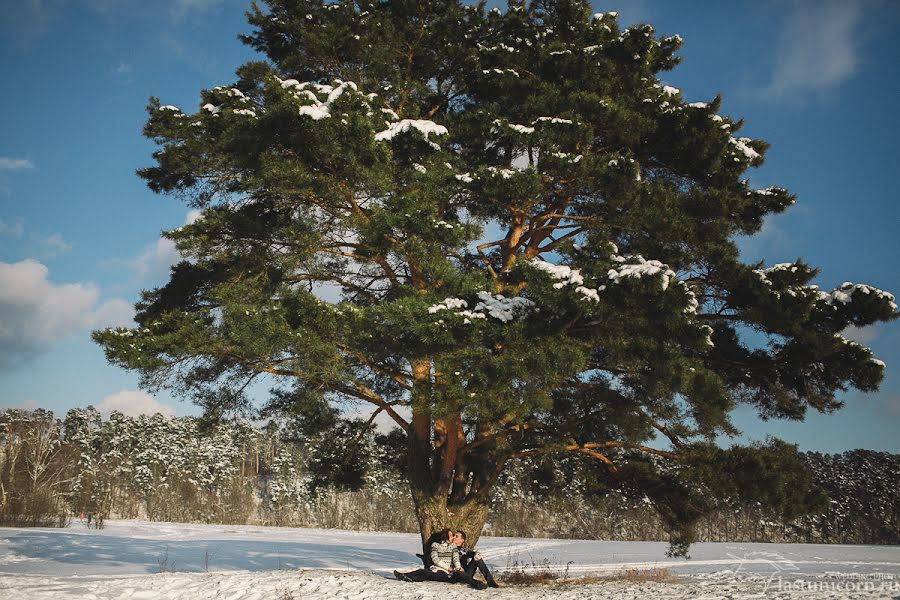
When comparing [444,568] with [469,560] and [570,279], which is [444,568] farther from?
[570,279]

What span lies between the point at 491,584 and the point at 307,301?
4931 mm

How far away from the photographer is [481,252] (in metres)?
12.0

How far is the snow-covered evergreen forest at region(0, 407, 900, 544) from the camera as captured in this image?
30.8 meters

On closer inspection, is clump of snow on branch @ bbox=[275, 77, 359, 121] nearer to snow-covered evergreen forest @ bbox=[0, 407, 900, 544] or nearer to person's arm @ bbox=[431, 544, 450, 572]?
person's arm @ bbox=[431, 544, 450, 572]

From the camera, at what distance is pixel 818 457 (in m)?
44.1

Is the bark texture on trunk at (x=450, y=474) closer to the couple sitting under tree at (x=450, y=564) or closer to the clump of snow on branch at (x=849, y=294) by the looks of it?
the couple sitting under tree at (x=450, y=564)

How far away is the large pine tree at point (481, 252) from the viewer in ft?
28.7

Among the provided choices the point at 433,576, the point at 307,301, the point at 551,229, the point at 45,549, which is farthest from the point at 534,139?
the point at 45,549

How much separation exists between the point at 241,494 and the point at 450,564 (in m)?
40.6

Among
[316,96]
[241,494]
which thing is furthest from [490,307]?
[241,494]

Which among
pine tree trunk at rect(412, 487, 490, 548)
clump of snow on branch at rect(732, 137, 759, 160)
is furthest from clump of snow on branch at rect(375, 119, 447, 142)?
pine tree trunk at rect(412, 487, 490, 548)

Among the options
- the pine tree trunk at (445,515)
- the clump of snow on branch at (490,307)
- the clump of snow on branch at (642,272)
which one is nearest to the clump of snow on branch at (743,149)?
the clump of snow on branch at (642,272)

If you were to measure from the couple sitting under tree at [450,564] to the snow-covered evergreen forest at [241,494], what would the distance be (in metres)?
13.2

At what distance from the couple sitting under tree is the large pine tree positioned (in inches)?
44.3
